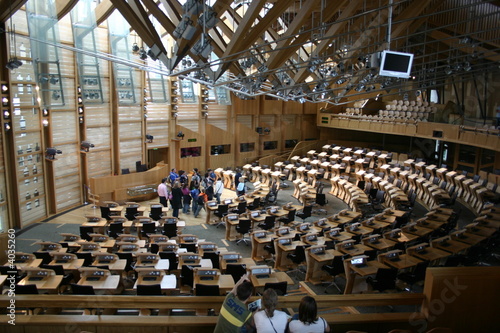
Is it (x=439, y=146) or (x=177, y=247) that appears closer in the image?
(x=177, y=247)

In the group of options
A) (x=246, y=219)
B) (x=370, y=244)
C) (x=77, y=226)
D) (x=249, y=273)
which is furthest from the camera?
(x=77, y=226)

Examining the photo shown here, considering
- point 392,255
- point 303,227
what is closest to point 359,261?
point 392,255

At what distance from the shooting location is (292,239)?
12.2 m

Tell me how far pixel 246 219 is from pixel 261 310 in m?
8.58

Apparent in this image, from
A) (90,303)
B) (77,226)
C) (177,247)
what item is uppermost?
(90,303)

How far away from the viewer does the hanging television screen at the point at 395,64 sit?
812 centimetres

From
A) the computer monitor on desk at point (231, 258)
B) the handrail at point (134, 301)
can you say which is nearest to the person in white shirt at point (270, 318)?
the handrail at point (134, 301)

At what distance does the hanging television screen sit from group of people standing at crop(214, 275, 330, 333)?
5.19 m

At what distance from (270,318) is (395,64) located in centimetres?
570

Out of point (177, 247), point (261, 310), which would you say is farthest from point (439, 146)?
point (261, 310)

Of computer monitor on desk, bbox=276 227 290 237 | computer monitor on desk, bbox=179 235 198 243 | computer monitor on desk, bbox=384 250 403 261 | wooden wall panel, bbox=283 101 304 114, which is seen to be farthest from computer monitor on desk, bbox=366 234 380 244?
wooden wall panel, bbox=283 101 304 114

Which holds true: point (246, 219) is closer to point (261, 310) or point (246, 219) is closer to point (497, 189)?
point (261, 310)

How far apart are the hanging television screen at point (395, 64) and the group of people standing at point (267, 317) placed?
5.19 meters

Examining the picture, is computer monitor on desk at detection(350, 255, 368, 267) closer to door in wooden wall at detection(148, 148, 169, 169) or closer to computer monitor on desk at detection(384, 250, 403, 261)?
computer monitor on desk at detection(384, 250, 403, 261)
